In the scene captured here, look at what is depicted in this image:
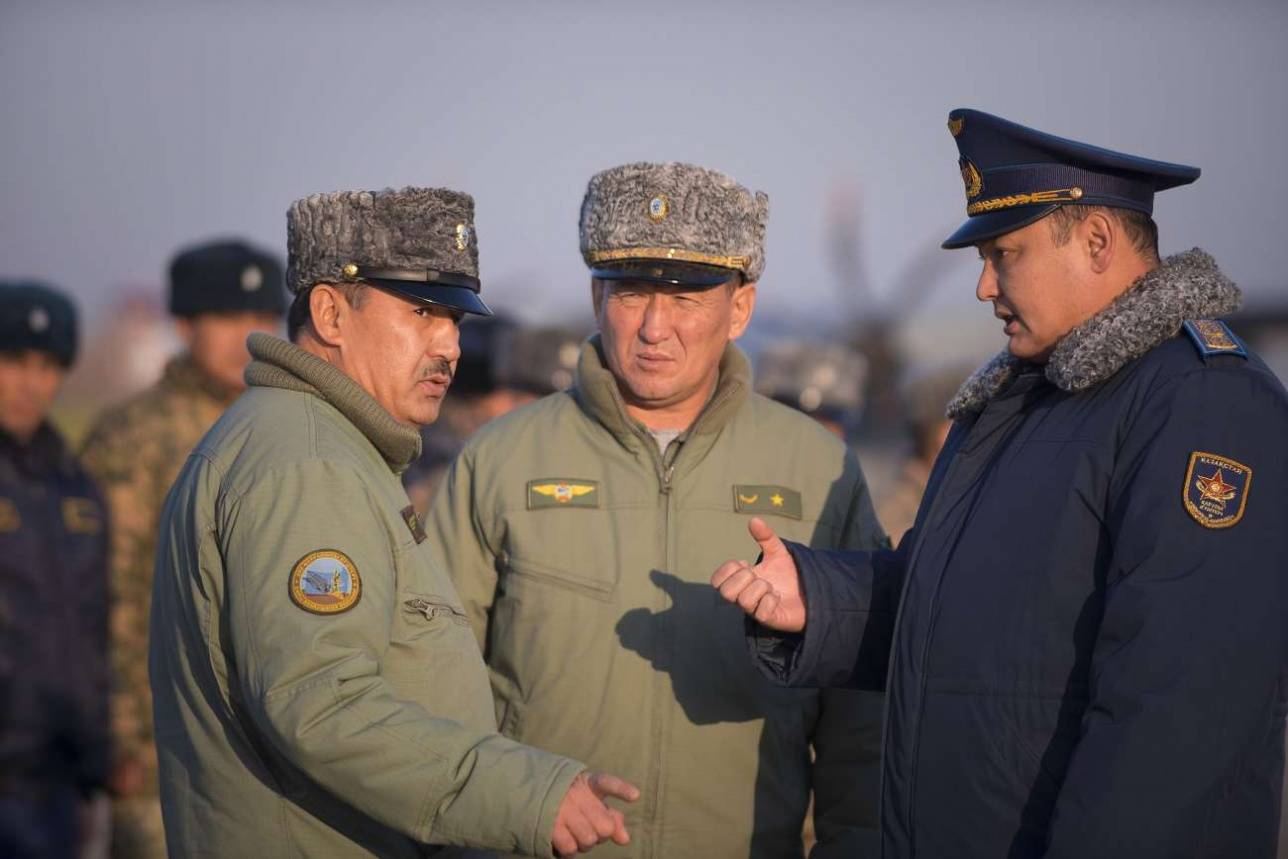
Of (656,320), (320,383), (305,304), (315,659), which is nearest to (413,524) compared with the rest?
(320,383)

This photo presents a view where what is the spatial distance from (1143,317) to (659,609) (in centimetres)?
157

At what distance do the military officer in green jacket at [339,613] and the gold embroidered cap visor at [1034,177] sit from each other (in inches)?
45.6

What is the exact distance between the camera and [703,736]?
4.02m

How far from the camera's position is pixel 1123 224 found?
10.4 ft

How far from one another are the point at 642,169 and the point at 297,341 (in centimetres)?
117

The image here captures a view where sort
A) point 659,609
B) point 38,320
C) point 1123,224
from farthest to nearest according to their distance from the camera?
point 38,320, point 659,609, point 1123,224

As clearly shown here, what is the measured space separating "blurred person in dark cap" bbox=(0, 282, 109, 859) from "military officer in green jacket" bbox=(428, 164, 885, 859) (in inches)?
76.8

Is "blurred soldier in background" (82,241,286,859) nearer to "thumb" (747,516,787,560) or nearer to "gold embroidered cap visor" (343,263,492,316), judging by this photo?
"gold embroidered cap visor" (343,263,492,316)

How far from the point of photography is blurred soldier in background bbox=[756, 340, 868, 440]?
749 centimetres

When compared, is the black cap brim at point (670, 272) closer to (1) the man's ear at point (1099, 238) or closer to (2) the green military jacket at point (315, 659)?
(2) the green military jacket at point (315, 659)

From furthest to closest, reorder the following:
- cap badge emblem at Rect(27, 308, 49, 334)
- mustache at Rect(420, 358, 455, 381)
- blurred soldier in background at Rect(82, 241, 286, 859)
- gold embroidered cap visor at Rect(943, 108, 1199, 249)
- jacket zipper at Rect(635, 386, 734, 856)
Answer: cap badge emblem at Rect(27, 308, 49, 334) → blurred soldier in background at Rect(82, 241, 286, 859) → jacket zipper at Rect(635, 386, 734, 856) → mustache at Rect(420, 358, 455, 381) → gold embroidered cap visor at Rect(943, 108, 1199, 249)

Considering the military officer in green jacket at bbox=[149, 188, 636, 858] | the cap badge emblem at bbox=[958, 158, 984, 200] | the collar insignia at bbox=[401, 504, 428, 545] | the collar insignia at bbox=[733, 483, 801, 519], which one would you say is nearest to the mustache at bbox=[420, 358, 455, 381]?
the military officer in green jacket at bbox=[149, 188, 636, 858]

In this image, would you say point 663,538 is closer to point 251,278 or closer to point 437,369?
point 437,369

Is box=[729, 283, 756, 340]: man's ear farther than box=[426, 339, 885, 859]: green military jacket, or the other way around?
box=[729, 283, 756, 340]: man's ear
